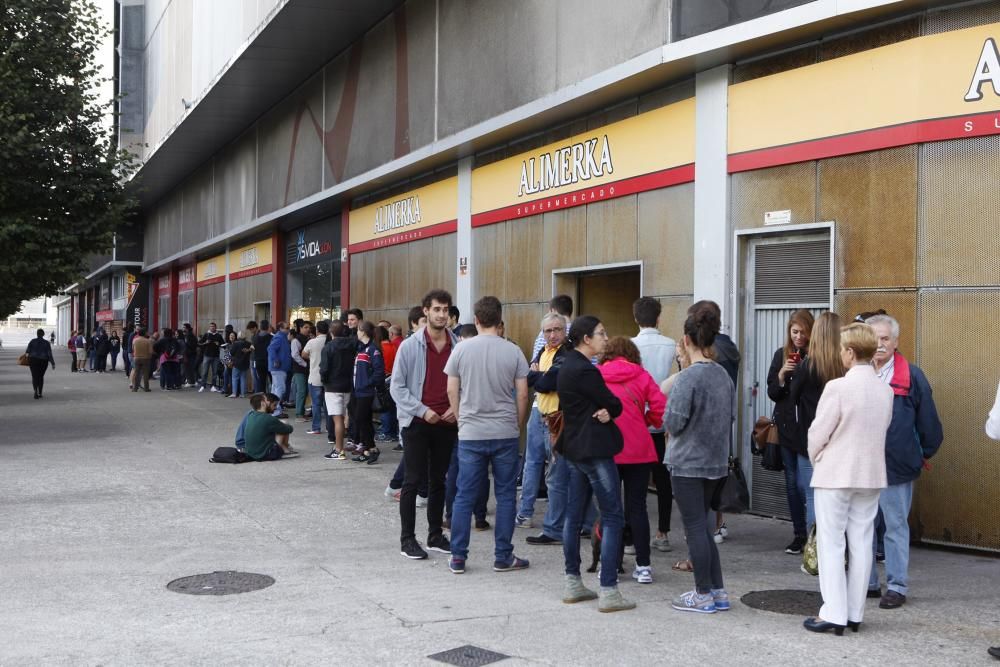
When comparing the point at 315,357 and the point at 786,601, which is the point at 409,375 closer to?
the point at 786,601

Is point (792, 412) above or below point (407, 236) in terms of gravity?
below

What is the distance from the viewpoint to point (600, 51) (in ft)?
37.4

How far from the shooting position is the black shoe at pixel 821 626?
5.45 meters

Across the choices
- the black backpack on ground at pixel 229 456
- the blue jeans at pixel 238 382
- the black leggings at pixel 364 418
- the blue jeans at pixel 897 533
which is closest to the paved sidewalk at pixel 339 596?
the blue jeans at pixel 897 533

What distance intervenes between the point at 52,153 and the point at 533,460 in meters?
13.9

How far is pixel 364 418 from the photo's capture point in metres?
12.3

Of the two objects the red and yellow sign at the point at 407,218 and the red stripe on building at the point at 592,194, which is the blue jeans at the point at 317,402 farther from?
the red stripe on building at the point at 592,194

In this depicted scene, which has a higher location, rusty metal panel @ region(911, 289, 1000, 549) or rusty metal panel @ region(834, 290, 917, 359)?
rusty metal panel @ region(834, 290, 917, 359)

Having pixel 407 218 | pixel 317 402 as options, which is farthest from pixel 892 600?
pixel 407 218

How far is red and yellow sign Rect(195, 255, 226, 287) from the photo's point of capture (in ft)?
105

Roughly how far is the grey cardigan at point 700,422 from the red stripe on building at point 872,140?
3393 mm

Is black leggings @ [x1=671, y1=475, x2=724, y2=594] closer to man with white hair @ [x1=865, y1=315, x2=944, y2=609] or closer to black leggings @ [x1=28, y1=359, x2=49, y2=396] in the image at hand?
man with white hair @ [x1=865, y1=315, x2=944, y2=609]

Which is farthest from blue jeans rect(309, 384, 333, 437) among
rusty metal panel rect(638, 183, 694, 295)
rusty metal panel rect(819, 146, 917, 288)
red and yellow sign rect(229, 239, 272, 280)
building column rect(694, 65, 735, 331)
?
red and yellow sign rect(229, 239, 272, 280)

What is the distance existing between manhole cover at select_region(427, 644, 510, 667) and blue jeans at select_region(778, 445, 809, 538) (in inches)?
125
